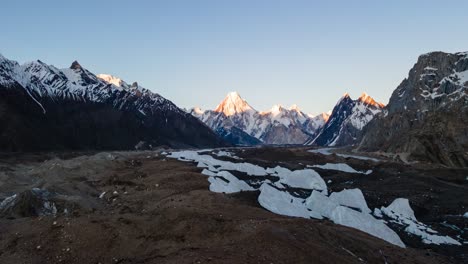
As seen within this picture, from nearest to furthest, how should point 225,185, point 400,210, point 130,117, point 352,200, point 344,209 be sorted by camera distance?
point 344,209 < point 400,210 < point 352,200 < point 225,185 < point 130,117

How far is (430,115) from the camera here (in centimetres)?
12194

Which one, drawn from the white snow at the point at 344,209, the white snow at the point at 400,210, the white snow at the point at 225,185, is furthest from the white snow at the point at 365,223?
the white snow at the point at 225,185

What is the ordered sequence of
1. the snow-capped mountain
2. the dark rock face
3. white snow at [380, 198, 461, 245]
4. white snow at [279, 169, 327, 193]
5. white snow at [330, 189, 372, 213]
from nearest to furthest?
white snow at [380, 198, 461, 245]
white snow at [330, 189, 372, 213]
white snow at [279, 169, 327, 193]
the dark rock face
the snow-capped mountain

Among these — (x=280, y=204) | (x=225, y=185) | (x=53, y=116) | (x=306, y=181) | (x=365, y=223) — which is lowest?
(x=365, y=223)

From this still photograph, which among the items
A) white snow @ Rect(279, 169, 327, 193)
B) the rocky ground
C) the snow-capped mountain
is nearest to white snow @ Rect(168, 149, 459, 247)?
the rocky ground

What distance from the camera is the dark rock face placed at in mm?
105812

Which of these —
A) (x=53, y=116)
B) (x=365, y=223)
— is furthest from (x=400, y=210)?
(x=53, y=116)

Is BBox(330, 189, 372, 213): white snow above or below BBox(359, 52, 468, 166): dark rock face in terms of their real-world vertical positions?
below

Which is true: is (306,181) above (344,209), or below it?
above

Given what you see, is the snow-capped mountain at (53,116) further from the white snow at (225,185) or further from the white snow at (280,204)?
the white snow at (280,204)

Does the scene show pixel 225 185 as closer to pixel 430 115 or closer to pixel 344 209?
pixel 344 209

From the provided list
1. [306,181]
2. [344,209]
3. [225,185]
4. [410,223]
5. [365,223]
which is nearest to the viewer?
[365,223]

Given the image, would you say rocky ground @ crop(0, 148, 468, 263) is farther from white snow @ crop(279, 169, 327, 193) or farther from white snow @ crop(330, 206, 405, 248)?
white snow @ crop(279, 169, 327, 193)

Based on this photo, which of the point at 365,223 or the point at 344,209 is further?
the point at 344,209
